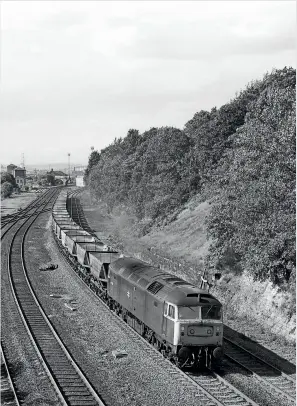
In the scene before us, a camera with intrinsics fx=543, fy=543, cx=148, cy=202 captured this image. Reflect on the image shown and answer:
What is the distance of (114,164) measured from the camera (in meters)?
96.9

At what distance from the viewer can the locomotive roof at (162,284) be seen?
22547 mm

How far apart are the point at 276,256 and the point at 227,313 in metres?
5.98

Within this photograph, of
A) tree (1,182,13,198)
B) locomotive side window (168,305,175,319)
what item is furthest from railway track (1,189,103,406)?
tree (1,182,13,198)

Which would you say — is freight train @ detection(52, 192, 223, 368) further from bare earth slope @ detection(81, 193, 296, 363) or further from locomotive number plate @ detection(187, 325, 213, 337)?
bare earth slope @ detection(81, 193, 296, 363)

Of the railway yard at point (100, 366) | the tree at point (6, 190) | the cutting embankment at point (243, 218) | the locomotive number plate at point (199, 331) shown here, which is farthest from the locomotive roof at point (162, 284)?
the tree at point (6, 190)

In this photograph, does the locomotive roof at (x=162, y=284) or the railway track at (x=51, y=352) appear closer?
the railway track at (x=51, y=352)

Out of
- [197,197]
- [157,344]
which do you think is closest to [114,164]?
[197,197]

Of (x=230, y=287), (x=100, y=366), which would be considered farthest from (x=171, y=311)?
(x=230, y=287)

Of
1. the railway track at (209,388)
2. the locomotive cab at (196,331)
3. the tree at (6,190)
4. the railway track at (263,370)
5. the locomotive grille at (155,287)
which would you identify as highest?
the tree at (6,190)

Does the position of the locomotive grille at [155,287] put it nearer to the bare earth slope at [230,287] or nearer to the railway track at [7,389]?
the bare earth slope at [230,287]

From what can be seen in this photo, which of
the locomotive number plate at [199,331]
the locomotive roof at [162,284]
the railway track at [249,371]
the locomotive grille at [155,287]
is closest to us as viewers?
the railway track at [249,371]

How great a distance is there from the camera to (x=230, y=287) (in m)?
34.1

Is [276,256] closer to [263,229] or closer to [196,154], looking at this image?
[263,229]

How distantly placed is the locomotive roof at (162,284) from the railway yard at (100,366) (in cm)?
267
